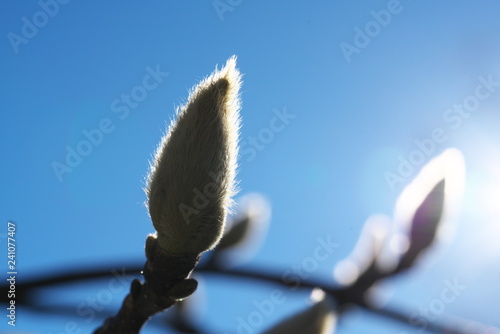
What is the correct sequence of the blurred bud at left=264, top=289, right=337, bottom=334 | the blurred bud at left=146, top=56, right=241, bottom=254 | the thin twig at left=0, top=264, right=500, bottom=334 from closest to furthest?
the blurred bud at left=146, top=56, right=241, bottom=254 < the blurred bud at left=264, top=289, right=337, bottom=334 < the thin twig at left=0, top=264, right=500, bottom=334

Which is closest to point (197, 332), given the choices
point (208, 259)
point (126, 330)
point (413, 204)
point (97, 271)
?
point (208, 259)

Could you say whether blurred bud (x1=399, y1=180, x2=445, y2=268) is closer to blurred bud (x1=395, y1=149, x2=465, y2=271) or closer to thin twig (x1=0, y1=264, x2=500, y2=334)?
blurred bud (x1=395, y1=149, x2=465, y2=271)

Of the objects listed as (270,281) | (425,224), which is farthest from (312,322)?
(425,224)

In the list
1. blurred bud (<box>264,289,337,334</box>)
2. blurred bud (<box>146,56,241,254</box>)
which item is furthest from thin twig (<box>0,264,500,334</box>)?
blurred bud (<box>146,56,241,254</box>)

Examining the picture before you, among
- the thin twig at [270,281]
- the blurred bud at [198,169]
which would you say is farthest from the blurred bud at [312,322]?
the blurred bud at [198,169]

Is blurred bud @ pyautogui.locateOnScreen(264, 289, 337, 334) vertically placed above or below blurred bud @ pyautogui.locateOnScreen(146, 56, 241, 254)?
below

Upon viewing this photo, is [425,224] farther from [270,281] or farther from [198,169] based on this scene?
[198,169]

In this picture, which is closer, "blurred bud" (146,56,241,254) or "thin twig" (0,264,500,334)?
"blurred bud" (146,56,241,254)

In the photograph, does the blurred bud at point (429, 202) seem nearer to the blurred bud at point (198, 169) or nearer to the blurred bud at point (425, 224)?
the blurred bud at point (425, 224)
